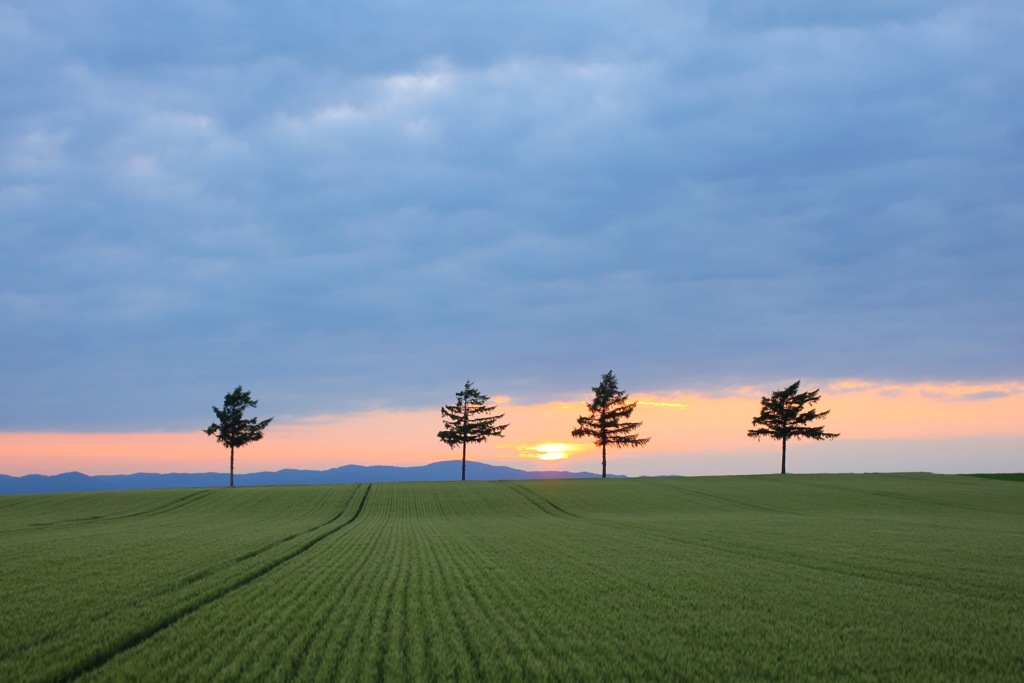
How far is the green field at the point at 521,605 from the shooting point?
27.2 ft

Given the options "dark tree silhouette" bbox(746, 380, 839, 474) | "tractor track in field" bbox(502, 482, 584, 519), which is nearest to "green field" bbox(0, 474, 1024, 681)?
"tractor track in field" bbox(502, 482, 584, 519)

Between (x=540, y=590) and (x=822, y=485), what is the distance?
192 ft

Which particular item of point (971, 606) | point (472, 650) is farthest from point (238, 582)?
point (971, 606)

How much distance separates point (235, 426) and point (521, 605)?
252ft

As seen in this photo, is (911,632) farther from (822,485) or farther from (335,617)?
(822,485)

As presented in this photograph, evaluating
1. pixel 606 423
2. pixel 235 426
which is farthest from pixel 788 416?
pixel 235 426

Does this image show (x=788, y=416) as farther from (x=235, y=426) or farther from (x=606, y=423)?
(x=235, y=426)

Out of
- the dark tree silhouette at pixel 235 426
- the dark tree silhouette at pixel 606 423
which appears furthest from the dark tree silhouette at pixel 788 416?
the dark tree silhouette at pixel 235 426

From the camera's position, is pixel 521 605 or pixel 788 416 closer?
pixel 521 605

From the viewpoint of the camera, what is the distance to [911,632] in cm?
995

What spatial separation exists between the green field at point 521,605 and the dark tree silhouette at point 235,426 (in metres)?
55.5

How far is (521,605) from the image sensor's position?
39.4 feet

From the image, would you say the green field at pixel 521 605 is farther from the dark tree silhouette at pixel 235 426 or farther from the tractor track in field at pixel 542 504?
the dark tree silhouette at pixel 235 426

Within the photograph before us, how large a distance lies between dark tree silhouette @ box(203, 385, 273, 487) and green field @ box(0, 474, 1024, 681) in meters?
55.5
